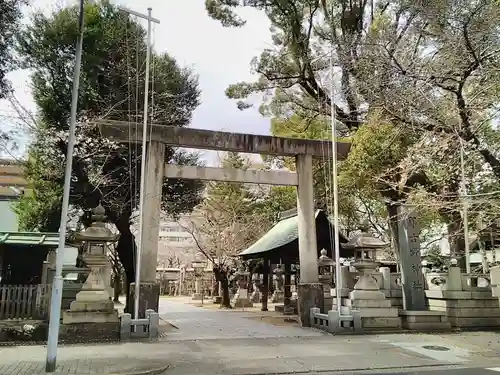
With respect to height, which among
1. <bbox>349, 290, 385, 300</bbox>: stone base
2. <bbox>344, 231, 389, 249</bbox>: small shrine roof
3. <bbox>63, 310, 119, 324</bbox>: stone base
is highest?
<bbox>344, 231, 389, 249</bbox>: small shrine roof

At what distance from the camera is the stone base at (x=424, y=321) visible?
14.0 m

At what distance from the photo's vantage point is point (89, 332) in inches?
460

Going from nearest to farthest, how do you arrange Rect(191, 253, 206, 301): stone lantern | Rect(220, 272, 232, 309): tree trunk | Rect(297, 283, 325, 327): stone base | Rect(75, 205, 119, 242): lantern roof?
Rect(75, 205, 119, 242): lantern roof → Rect(297, 283, 325, 327): stone base → Rect(220, 272, 232, 309): tree trunk → Rect(191, 253, 206, 301): stone lantern

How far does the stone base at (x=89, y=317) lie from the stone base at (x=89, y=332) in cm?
8

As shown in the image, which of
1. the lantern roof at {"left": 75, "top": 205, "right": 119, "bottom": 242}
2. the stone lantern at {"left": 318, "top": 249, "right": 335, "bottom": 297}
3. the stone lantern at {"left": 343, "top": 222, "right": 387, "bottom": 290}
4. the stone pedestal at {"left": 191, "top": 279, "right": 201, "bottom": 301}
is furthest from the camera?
the stone pedestal at {"left": 191, "top": 279, "right": 201, "bottom": 301}

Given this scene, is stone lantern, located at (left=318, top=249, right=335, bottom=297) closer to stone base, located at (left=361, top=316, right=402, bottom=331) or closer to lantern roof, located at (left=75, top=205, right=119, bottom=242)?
→ stone base, located at (left=361, top=316, right=402, bottom=331)

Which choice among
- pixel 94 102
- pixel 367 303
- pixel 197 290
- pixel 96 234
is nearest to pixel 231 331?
pixel 367 303

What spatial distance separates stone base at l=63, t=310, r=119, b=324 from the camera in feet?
38.4

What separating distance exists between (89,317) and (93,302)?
1.32 feet

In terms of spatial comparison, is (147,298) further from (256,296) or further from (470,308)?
(256,296)

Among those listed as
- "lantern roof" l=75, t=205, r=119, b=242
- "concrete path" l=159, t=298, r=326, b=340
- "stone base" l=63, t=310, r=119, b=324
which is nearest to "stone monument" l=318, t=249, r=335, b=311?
"concrete path" l=159, t=298, r=326, b=340

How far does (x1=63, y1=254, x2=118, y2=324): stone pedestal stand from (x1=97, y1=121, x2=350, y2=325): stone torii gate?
1.12 meters

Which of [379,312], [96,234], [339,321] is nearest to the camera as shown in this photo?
[96,234]

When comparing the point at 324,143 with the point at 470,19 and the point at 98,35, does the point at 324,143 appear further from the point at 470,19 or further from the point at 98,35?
the point at 98,35
